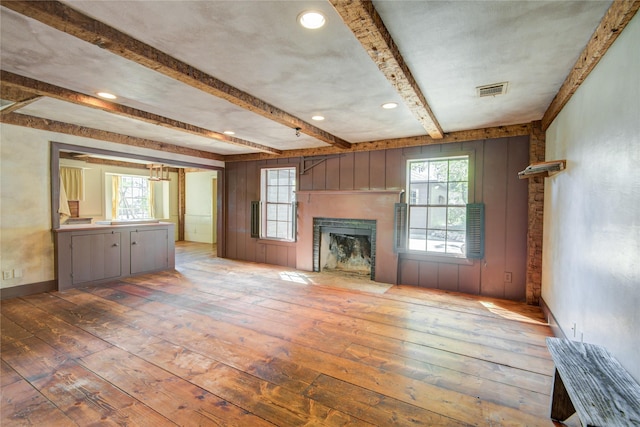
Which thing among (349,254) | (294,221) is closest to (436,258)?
(349,254)

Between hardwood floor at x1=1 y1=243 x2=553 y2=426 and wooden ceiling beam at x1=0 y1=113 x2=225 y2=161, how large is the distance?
2276 millimetres

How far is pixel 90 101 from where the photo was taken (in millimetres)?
2990

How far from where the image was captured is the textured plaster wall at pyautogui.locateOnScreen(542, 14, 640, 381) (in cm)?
146

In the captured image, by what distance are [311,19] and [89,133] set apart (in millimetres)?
4367

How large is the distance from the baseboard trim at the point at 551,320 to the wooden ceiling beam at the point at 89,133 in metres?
6.15

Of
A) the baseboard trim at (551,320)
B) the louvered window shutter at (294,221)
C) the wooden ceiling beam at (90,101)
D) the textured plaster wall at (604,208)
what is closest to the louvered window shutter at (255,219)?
the louvered window shutter at (294,221)

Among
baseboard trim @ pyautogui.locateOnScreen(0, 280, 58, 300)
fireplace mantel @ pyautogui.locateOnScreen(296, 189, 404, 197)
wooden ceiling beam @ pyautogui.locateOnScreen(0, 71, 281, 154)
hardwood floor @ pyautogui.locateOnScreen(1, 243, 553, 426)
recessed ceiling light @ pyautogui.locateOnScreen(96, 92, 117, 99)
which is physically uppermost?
recessed ceiling light @ pyautogui.locateOnScreen(96, 92, 117, 99)

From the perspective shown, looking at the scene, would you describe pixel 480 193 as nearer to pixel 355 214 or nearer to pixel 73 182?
pixel 355 214

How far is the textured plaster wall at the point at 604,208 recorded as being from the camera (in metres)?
1.46

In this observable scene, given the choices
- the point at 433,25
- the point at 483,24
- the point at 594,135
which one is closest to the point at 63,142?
the point at 433,25

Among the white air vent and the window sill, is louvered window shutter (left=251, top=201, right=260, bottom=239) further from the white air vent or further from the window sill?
the white air vent

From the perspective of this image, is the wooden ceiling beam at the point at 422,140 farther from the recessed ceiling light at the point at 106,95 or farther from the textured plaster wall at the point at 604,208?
the recessed ceiling light at the point at 106,95

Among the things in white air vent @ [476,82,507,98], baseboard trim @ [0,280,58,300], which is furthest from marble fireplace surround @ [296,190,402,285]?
baseboard trim @ [0,280,58,300]

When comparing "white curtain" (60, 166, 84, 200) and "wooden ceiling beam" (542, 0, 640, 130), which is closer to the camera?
"wooden ceiling beam" (542, 0, 640, 130)
